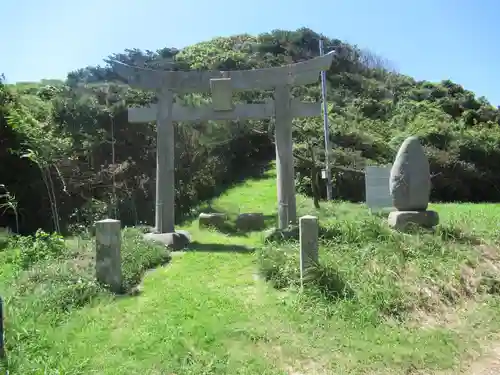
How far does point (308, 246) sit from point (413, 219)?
331 cm

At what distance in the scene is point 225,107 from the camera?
1101 cm

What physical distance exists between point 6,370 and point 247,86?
8.14 meters

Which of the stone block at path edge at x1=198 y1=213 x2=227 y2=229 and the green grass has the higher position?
the stone block at path edge at x1=198 y1=213 x2=227 y2=229

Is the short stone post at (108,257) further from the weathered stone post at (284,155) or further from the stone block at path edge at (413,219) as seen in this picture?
the stone block at path edge at (413,219)

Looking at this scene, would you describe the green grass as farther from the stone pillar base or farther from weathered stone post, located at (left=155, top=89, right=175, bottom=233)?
weathered stone post, located at (left=155, top=89, right=175, bottom=233)

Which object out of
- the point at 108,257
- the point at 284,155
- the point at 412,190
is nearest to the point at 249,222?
the point at 284,155

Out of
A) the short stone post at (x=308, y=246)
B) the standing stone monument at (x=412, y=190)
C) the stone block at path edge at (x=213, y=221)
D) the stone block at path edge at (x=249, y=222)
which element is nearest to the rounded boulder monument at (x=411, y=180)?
the standing stone monument at (x=412, y=190)

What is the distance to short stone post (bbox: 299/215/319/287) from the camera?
22.3 feet

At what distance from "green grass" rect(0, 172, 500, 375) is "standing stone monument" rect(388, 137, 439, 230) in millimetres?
462

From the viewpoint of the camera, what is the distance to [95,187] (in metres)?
16.5

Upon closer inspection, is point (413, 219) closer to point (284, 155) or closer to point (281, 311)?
point (284, 155)

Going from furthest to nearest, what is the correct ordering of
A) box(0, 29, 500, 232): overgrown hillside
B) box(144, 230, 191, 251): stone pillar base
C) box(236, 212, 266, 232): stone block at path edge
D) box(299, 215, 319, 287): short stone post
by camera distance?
box(0, 29, 500, 232): overgrown hillside, box(236, 212, 266, 232): stone block at path edge, box(144, 230, 191, 251): stone pillar base, box(299, 215, 319, 287): short stone post

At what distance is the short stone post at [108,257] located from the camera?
700 centimetres

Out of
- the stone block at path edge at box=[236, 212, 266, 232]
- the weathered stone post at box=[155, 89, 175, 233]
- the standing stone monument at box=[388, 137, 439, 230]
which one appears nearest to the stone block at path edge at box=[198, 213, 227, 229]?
the stone block at path edge at box=[236, 212, 266, 232]
